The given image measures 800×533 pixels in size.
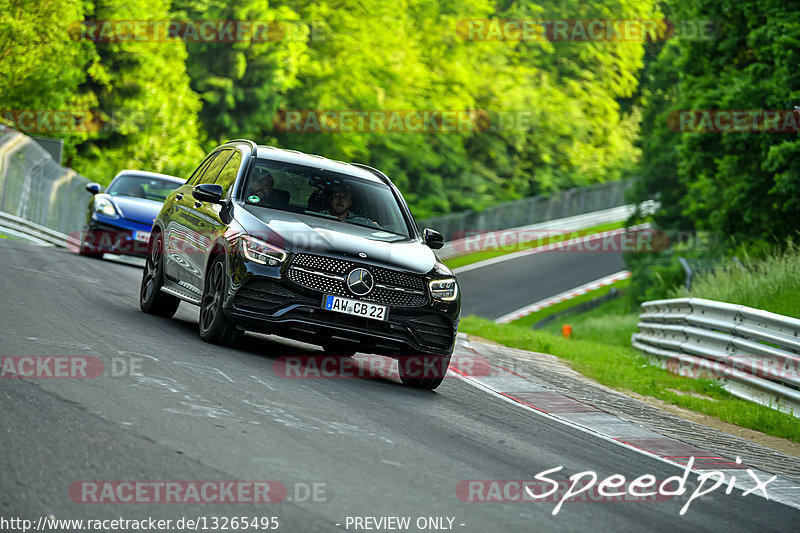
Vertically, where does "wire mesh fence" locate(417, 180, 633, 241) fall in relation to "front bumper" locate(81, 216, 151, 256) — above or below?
above

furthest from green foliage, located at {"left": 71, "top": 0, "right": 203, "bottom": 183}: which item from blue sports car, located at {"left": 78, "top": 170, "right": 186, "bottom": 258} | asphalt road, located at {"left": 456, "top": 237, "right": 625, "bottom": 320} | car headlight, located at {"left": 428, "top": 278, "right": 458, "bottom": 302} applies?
car headlight, located at {"left": 428, "top": 278, "right": 458, "bottom": 302}

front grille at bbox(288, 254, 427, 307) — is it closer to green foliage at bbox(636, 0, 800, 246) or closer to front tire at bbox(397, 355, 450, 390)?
front tire at bbox(397, 355, 450, 390)

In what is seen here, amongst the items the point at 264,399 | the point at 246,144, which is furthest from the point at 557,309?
the point at 264,399

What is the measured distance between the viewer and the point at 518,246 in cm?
5619

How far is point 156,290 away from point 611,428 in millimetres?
4792

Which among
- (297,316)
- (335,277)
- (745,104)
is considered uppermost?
(745,104)

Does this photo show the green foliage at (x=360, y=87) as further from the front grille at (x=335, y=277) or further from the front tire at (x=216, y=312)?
the front grille at (x=335, y=277)

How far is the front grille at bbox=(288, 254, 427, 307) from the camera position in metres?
9.41

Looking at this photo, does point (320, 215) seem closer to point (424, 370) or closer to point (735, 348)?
point (424, 370)

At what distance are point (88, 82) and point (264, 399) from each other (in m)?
37.1

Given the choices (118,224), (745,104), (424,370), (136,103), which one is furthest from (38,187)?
(424,370)

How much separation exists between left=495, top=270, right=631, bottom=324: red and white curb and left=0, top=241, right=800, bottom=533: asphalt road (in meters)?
28.7

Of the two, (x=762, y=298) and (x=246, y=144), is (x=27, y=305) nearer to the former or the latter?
(x=246, y=144)

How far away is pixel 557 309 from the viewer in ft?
142
